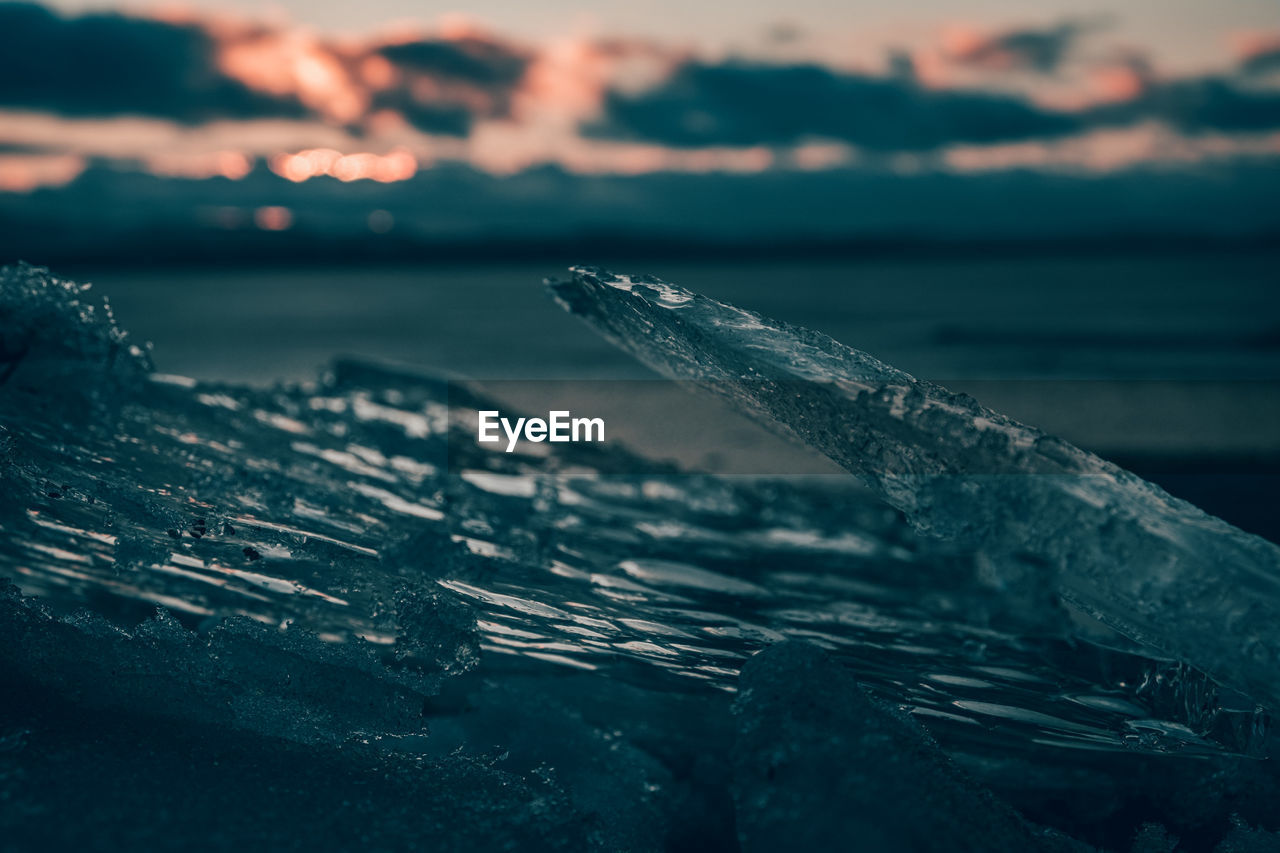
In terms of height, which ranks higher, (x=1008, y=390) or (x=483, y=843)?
(x=1008, y=390)

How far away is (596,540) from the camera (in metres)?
3.12

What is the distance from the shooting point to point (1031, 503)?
1522mm

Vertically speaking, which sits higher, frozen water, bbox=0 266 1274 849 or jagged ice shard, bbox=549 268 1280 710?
jagged ice shard, bbox=549 268 1280 710

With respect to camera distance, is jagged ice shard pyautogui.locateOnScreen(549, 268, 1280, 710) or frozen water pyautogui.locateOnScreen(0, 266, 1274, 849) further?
frozen water pyautogui.locateOnScreen(0, 266, 1274, 849)

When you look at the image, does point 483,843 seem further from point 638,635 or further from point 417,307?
point 417,307

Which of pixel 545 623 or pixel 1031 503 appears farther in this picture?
pixel 545 623

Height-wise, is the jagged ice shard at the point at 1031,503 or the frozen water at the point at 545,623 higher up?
the jagged ice shard at the point at 1031,503

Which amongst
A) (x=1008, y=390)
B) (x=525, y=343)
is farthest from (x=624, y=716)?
(x=525, y=343)

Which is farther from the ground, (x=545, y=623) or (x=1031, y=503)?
(x=1031, y=503)

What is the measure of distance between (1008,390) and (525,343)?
724 cm

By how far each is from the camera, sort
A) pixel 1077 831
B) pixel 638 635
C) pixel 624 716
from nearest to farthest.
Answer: pixel 1077 831 < pixel 624 716 < pixel 638 635

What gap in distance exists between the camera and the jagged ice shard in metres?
1.43

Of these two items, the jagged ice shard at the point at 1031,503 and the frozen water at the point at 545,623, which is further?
the frozen water at the point at 545,623

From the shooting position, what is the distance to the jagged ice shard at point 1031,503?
1433mm
